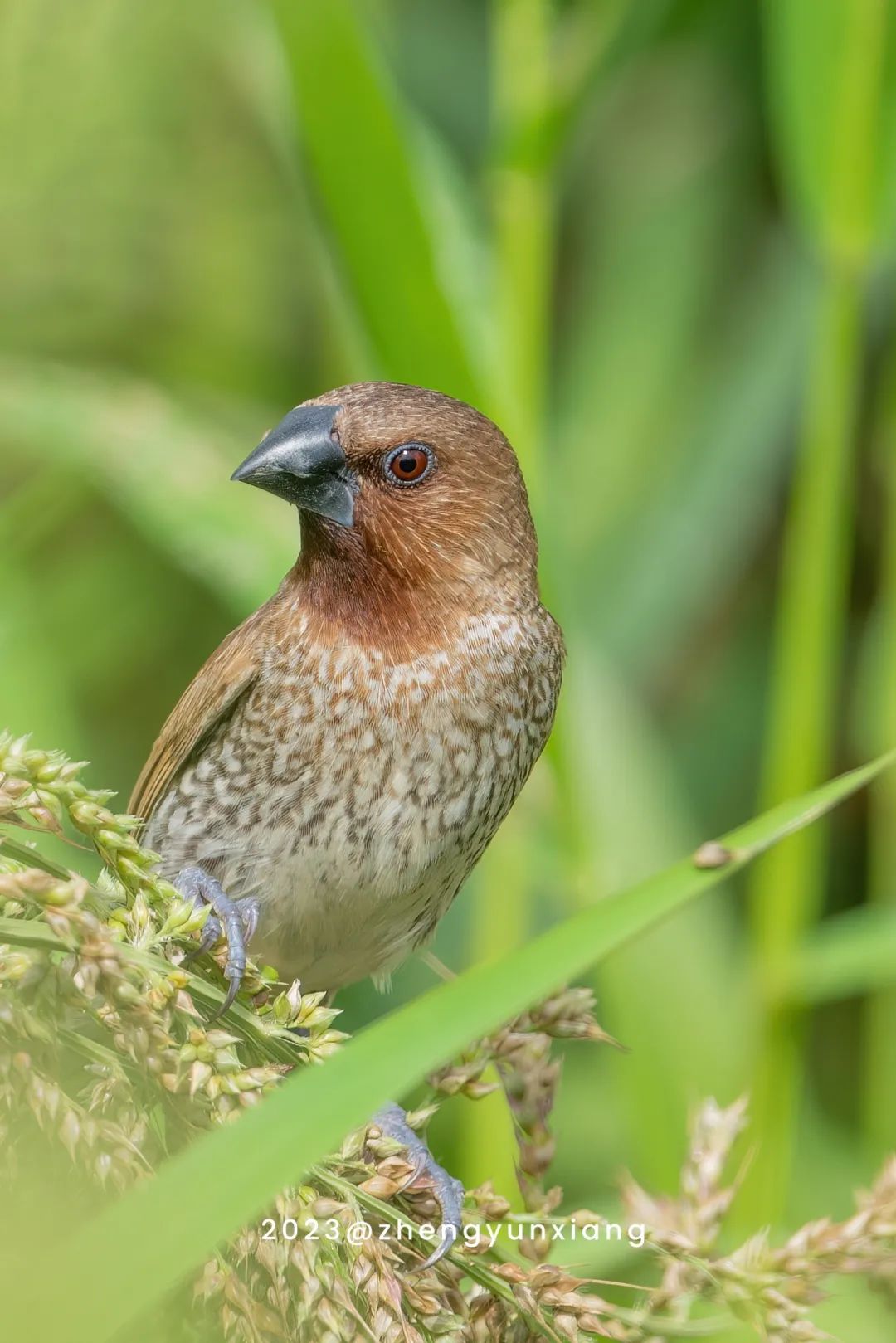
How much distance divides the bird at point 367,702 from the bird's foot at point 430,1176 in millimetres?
317

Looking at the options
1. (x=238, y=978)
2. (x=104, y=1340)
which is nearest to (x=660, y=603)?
(x=238, y=978)

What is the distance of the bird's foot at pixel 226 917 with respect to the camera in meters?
1.55

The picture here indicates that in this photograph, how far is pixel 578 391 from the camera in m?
4.08

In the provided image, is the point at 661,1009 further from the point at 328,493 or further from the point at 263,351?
the point at 263,351

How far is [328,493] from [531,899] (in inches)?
55.7

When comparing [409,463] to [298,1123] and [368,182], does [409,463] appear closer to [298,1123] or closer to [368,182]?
[368,182]

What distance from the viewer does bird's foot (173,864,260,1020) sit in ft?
5.08

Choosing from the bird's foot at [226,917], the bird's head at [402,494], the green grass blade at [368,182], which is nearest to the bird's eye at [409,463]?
the bird's head at [402,494]

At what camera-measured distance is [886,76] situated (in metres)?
2.57

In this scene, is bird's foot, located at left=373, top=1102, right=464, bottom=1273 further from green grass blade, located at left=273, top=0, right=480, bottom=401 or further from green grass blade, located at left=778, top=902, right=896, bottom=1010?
green grass blade, located at left=273, top=0, right=480, bottom=401

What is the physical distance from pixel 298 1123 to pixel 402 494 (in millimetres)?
1188

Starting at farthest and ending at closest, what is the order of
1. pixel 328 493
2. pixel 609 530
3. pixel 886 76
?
pixel 609 530
pixel 886 76
pixel 328 493

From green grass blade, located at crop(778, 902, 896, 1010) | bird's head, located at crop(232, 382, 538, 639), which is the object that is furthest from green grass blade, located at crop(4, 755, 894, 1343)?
green grass blade, located at crop(778, 902, 896, 1010)

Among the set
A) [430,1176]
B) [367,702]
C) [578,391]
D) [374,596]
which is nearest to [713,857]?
[430,1176]
